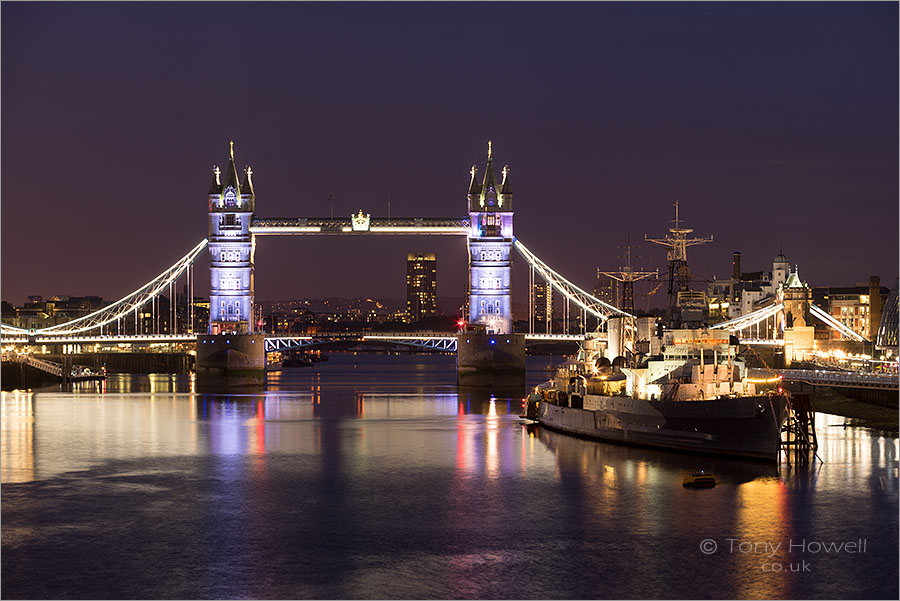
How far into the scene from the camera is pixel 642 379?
3966cm

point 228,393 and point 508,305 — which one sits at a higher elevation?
point 508,305

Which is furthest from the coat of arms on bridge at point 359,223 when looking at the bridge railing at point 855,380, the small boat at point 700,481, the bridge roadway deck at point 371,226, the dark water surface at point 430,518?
the small boat at point 700,481

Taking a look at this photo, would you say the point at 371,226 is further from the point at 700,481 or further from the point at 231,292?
the point at 700,481

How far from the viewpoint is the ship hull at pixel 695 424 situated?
115ft

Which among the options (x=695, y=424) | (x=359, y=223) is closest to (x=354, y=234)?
(x=359, y=223)

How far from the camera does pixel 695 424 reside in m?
36.8

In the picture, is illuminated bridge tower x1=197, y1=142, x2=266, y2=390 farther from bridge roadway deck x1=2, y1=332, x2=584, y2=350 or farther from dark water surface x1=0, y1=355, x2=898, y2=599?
dark water surface x1=0, y1=355, x2=898, y2=599

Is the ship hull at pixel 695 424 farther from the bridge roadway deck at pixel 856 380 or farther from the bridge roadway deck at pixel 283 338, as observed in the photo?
the bridge roadway deck at pixel 283 338

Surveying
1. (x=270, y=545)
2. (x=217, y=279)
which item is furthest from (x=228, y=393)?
(x=270, y=545)

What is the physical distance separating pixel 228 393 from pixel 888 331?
125 feet

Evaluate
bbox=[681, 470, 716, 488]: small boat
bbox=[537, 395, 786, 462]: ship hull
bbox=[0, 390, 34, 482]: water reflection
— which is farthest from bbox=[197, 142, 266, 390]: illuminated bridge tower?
bbox=[681, 470, 716, 488]: small boat

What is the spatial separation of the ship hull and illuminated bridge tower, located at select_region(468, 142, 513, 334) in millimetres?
33309

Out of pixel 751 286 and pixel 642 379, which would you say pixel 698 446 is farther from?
pixel 751 286

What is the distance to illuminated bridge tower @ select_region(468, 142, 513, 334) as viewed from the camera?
7631cm
